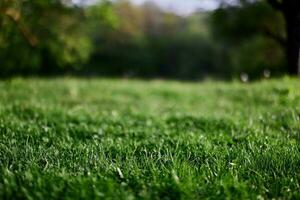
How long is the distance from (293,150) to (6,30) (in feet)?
45.2

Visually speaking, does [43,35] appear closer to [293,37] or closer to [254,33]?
[293,37]

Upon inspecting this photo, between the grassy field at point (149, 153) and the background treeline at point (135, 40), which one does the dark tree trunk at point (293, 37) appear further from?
the grassy field at point (149, 153)

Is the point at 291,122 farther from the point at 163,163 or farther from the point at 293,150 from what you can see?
the point at 163,163

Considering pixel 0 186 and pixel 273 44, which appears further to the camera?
pixel 273 44

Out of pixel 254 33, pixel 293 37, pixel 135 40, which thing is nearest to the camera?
pixel 293 37

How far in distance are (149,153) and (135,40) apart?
44216 millimetres

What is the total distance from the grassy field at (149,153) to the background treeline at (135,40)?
8478 mm

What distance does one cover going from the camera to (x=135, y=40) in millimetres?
49500

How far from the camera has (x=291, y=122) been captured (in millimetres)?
8094

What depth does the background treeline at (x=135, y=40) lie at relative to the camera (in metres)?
19.3

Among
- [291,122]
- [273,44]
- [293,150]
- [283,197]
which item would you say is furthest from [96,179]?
[273,44]

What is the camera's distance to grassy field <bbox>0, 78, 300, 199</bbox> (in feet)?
15.2

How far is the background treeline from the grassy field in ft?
27.8

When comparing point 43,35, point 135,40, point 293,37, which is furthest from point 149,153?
point 135,40
